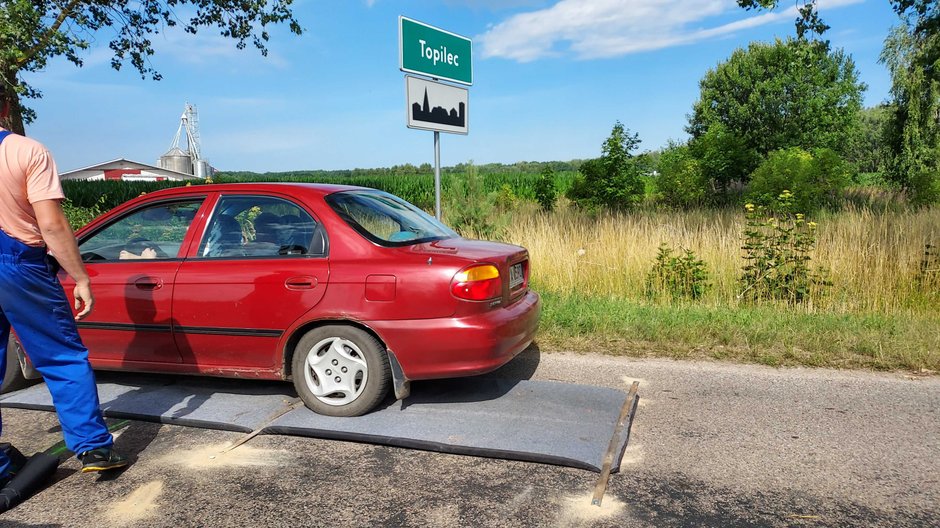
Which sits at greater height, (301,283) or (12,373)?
(301,283)

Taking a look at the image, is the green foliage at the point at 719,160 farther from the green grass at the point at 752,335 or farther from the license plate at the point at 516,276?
the license plate at the point at 516,276

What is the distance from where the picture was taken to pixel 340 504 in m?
3.07

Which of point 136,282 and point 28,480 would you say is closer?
point 28,480

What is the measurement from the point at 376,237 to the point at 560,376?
1.97 m

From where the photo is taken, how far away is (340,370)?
13.6ft

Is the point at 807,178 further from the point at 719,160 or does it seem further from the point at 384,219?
the point at 384,219

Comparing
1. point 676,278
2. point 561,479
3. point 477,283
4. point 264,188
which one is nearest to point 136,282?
point 264,188

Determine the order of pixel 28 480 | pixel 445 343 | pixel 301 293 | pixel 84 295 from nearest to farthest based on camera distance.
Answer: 1. pixel 28 480
2. pixel 84 295
3. pixel 445 343
4. pixel 301 293

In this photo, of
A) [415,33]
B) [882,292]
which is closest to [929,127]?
[882,292]

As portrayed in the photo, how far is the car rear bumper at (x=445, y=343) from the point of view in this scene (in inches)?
155

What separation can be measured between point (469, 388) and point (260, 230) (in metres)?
1.88

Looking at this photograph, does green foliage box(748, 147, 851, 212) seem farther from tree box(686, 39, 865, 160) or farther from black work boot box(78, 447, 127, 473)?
tree box(686, 39, 865, 160)

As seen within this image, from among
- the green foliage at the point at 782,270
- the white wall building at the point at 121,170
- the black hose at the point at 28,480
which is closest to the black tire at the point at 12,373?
the black hose at the point at 28,480

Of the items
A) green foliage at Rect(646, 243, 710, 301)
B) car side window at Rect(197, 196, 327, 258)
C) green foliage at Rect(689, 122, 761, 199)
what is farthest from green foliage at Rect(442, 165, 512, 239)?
green foliage at Rect(689, 122, 761, 199)
